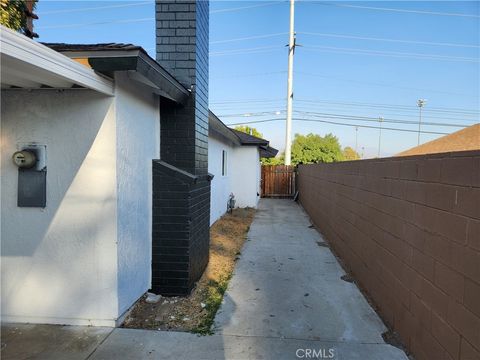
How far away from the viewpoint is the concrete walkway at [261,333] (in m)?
3.14

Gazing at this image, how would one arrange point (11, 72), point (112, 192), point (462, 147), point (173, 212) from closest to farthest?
1. point (11, 72)
2. point (112, 192)
3. point (173, 212)
4. point (462, 147)

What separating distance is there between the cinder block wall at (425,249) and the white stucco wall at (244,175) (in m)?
9.53

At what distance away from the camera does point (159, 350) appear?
3.18m

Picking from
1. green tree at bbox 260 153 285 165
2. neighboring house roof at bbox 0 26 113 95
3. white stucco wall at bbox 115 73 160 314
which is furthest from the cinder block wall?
green tree at bbox 260 153 285 165

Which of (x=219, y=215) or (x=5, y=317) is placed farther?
(x=219, y=215)

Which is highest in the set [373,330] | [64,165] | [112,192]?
[64,165]

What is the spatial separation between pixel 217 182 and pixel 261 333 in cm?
715

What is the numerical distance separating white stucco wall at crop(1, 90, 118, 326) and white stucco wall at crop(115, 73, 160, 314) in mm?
119

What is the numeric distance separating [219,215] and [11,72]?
850 cm

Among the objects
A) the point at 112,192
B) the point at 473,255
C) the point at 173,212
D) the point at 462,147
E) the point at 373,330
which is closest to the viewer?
the point at 473,255

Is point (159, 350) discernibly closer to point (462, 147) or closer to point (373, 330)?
point (373, 330)

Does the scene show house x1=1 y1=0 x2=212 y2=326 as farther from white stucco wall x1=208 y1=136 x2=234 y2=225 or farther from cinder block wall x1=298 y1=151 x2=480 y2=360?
white stucco wall x1=208 y1=136 x2=234 y2=225

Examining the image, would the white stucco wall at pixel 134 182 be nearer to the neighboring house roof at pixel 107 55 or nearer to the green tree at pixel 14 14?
the neighboring house roof at pixel 107 55

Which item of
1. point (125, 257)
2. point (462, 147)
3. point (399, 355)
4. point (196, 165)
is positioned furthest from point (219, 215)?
point (462, 147)
